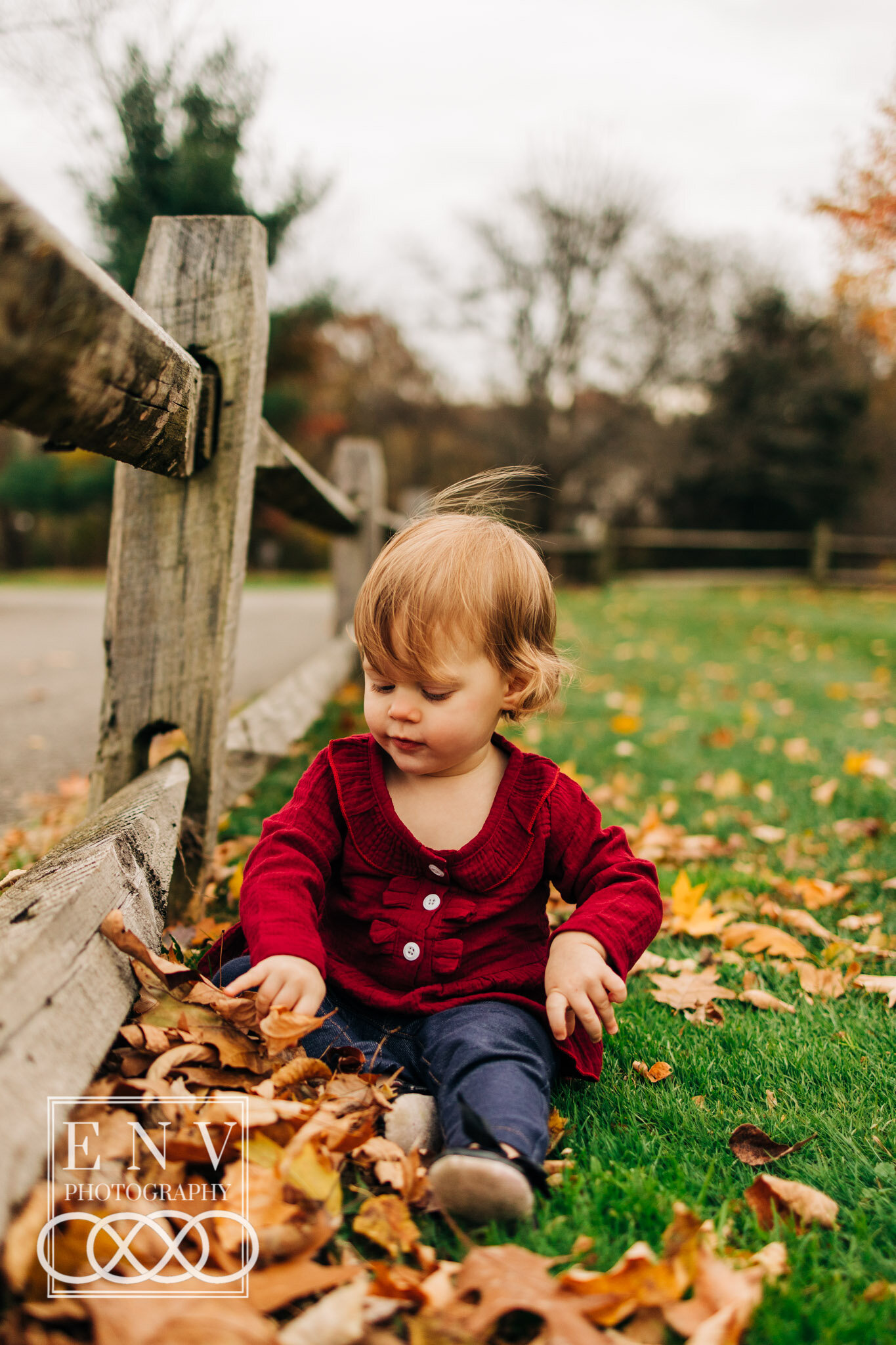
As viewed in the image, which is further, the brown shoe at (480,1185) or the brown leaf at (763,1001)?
the brown leaf at (763,1001)

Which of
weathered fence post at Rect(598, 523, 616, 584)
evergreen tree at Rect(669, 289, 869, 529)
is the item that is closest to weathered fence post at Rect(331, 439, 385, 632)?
weathered fence post at Rect(598, 523, 616, 584)

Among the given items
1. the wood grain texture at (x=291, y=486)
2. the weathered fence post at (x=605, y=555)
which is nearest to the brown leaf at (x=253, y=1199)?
the wood grain texture at (x=291, y=486)

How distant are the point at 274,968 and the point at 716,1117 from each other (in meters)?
0.74

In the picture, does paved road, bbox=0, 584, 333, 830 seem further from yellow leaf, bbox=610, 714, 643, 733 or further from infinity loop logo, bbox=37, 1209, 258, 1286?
infinity loop logo, bbox=37, 1209, 258, 1286

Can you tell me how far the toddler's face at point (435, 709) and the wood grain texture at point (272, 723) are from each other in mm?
751

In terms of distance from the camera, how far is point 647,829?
3.10m

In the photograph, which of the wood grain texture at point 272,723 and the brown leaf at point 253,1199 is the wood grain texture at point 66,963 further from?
the wood grain texture at point 272,723

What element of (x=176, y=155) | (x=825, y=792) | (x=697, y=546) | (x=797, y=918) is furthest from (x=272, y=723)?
(x=697, y=546)

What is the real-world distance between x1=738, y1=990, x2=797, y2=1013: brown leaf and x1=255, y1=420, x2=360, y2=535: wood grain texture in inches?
63.5

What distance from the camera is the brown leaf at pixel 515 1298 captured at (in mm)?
983

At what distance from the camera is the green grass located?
120 centimetres

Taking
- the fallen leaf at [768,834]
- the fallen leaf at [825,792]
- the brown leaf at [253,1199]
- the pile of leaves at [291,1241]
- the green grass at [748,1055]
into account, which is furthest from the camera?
the fallen leaf at [825,792]

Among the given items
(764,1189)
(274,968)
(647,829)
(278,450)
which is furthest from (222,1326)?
(647,829)

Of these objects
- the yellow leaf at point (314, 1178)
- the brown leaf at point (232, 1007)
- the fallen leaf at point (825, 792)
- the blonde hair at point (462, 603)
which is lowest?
the yellow leaf at point (314, 1178)
